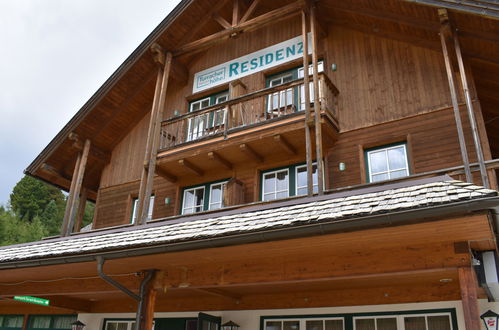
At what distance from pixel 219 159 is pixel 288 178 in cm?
193

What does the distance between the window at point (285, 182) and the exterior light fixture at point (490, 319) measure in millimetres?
4626

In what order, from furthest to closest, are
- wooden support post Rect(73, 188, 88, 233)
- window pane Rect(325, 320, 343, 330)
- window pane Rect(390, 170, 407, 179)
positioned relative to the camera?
wooden support post Rect(73, 188, 88, 233)
window pane Rect(390, 170, 407, 179)
window pane Rect(325, 320, 343, 330)

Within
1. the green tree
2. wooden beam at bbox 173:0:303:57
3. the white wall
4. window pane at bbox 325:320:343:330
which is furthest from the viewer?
the green tree

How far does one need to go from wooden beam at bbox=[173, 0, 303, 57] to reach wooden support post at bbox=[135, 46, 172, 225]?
61 cm

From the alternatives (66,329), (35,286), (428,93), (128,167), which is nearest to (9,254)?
(35,286)

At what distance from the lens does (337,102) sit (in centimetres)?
1127

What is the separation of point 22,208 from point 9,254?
3564 centimetres

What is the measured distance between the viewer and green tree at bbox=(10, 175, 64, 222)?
41656 millimetres

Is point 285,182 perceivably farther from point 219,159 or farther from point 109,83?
point 109,83

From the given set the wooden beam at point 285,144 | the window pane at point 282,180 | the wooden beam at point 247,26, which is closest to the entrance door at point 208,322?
the window pane at point 282,180

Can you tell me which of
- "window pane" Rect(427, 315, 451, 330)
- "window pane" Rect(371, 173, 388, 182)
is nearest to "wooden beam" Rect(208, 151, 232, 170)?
"window pane" Rect(371, 173, 388, 182)

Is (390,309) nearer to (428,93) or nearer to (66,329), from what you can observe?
(428,93)

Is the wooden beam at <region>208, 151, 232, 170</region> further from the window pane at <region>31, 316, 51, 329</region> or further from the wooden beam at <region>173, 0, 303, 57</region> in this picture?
the window pane at <region>31, 316, 51, 329</region>

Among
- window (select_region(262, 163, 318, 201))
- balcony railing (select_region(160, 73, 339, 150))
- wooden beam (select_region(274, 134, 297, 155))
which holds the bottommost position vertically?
window (select_region(262, 163, 318, 201))
